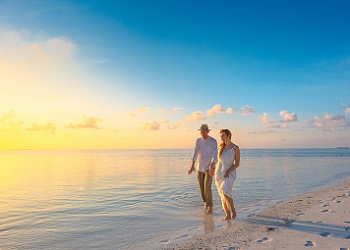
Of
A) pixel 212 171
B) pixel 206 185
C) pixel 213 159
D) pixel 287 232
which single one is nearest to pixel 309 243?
pixel 287 232

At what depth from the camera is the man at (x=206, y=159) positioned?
892cm

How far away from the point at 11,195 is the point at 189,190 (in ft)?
27.2

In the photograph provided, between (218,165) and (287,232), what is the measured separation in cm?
245

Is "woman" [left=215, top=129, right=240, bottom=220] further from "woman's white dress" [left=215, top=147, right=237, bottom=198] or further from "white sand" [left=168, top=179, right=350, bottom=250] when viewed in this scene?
"white sand" [left=168, top=179, right=350, bottom=250]

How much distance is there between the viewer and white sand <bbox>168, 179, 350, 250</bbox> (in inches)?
214

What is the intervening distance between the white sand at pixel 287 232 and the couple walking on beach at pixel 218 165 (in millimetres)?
815

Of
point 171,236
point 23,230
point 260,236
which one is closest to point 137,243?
point 171,236

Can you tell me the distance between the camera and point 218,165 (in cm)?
797

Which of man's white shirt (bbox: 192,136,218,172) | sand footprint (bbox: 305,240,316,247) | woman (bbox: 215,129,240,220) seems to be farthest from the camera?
man's white shirt (bbox: 192,136,218,172)

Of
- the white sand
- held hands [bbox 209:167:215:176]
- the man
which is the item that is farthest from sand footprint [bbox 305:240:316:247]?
the man

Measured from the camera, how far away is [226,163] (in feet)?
25.2

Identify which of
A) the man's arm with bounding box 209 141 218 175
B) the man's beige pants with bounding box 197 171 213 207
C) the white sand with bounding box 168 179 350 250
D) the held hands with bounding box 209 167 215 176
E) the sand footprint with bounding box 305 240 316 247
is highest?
the man's arm with bounding box 209 141 218 175

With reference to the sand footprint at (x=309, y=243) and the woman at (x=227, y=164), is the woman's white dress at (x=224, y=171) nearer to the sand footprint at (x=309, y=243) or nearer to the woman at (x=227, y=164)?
the woman at (x=227, y=164)

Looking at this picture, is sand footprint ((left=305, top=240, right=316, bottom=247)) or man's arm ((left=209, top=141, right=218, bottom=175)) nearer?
sand footprint ((left=305, top=240, right=316, bottom=247))
